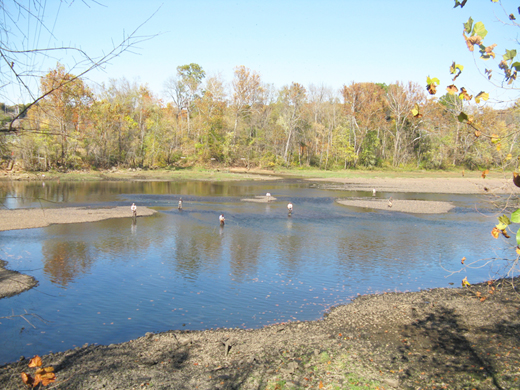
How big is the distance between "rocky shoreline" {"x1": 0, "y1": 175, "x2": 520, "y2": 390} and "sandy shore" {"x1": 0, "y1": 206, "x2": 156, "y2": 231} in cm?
2015

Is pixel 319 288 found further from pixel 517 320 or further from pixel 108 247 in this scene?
pixel 108 247

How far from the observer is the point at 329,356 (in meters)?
9.34

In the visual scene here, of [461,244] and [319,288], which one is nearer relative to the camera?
[319,288]

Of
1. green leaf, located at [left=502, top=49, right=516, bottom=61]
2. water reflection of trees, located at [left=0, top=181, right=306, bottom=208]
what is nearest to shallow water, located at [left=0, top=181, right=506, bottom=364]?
water reflection of trees, located at [left=0, top=181, right=306, bottom=208]

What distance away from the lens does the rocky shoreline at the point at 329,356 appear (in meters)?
8.20

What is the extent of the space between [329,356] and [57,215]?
94.3ft

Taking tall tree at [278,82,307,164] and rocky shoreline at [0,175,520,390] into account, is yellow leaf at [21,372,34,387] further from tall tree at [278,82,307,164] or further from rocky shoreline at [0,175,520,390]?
tall tree at [278,82,307,164]

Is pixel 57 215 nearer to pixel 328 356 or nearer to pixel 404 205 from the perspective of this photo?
pixel 328 356

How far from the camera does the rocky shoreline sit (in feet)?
26.9

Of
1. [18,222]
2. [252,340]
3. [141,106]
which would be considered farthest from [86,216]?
[141,106]

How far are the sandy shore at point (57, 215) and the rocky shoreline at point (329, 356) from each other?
20.2 m

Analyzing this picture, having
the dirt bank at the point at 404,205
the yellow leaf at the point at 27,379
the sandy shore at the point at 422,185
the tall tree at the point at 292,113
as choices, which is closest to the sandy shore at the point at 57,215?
the dirt bank at the point at 404,205

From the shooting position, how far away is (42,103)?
533 centimetres

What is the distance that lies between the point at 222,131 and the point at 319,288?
75.5 meters
